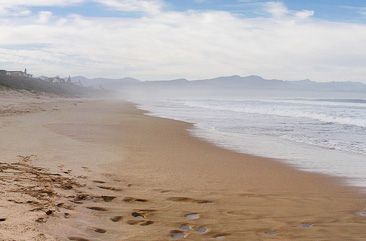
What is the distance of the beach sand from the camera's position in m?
5.11

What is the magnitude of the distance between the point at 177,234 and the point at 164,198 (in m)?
1.65

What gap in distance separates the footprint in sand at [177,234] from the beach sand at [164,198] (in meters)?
0.02

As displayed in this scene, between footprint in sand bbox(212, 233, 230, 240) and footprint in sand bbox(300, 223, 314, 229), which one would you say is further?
footprint in sand bbox(300, 223, 314, 229)

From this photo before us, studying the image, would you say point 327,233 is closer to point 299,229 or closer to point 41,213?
point 299,229

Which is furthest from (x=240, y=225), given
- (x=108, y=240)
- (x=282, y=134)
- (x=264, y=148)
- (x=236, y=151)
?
(x=282, y=134)

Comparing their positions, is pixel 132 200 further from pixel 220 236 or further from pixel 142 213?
pixel 220 236

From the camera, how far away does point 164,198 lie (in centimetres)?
672

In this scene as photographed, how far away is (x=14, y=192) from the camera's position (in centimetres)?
607

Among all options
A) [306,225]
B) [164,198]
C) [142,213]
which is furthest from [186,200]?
[306,225]

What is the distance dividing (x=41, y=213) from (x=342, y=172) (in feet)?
21.3

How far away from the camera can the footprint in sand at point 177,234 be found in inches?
196

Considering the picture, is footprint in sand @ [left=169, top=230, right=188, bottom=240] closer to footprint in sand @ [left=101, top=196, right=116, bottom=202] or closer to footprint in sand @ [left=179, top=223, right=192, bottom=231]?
footprint in sand @ [left=179, top=223, right=192, bottom=231]

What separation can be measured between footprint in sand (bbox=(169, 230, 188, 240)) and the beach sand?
2 centimetres

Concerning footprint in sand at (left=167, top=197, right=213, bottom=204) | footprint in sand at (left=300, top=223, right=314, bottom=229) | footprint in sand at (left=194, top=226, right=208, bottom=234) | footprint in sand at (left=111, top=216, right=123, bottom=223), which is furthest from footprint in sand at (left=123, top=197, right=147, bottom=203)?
footprint in sand at (left=300, top=223, right=314, bottom=229)
